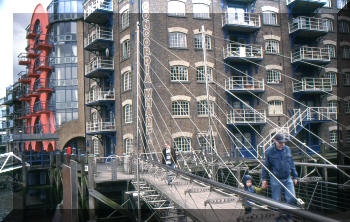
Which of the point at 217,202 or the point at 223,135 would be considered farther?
the point at 223,135

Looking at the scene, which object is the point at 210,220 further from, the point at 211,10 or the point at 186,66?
the point at 211,10

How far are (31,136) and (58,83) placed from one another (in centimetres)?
→ 708

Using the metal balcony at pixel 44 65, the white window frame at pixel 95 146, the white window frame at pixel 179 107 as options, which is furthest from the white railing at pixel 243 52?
the metal balcony at pixel 44 65

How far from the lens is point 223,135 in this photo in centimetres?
2256

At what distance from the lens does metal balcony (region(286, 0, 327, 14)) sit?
25.6 meters

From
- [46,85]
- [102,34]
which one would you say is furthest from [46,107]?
[102,34]

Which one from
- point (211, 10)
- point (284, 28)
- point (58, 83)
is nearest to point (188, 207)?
point (211, 10)

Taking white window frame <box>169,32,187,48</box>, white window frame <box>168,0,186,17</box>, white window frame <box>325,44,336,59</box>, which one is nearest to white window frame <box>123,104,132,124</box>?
white window frame <box>169,32,187,48</box>

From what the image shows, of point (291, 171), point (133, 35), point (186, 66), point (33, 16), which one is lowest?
point (291, 171)

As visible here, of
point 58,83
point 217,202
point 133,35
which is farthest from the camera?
point 58,83

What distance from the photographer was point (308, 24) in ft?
85.1

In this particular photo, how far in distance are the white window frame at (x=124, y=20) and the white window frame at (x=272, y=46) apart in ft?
35.8

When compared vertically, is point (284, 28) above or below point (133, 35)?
above

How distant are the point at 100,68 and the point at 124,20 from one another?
389 centimetres
